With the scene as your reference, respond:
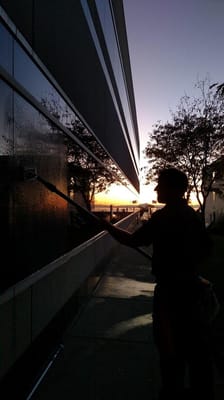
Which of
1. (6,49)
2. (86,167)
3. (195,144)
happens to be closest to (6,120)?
(6,49)

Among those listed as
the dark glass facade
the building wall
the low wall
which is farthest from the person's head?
the building wall

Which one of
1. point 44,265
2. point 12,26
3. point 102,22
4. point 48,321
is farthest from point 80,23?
point 48,321

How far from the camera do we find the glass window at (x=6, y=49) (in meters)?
2.91

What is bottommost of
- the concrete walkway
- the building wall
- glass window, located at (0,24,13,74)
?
the concrete walkway

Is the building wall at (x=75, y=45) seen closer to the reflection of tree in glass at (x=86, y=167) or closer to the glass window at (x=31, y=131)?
the reflection of tree in glass at (x=86, y=167)

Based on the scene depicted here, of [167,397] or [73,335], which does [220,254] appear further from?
[167,397]

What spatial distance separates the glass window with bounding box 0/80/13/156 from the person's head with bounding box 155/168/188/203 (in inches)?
50.1

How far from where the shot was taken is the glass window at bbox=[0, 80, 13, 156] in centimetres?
293

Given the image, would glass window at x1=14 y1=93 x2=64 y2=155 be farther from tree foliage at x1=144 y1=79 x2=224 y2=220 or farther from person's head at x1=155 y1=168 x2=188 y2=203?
tree foliage at x1=144 y1=79 x2=224 y2=220

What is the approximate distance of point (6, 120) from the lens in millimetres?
3029

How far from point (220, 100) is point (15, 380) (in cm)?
1922

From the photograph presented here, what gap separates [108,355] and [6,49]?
10.3 ft

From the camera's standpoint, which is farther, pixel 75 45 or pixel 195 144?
pixel 195 144

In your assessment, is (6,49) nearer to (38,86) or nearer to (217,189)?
(38,86)
